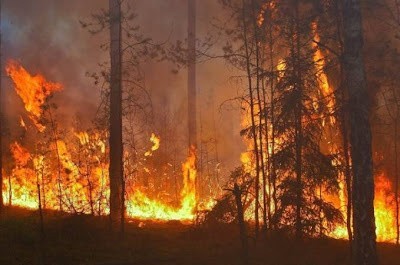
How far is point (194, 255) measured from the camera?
1164 centimetres

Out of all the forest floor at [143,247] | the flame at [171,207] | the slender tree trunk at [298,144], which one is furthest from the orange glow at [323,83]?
the flame at [171,207]

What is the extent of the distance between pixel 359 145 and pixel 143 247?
648 cm

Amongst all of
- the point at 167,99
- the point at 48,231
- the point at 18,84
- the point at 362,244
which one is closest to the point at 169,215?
the point at 48,231

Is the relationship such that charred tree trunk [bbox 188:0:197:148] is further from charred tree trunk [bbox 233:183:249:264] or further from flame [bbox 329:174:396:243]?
charred tree trunk [bbox 233:183:249:264]

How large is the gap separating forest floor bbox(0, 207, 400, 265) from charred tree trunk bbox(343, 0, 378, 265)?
98.1 inches

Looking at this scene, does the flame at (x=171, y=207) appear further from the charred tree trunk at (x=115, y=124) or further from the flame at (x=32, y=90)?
the flame at (x=32, y=90)

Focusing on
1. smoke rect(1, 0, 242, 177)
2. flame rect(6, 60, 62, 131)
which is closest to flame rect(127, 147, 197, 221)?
flame rect(6, 60, 62, 131)

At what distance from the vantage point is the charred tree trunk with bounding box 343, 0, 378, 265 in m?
9.28

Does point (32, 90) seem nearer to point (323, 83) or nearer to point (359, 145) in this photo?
point (323, 83)

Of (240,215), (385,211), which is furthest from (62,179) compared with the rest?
(385,211)

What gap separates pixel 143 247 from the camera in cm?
1213

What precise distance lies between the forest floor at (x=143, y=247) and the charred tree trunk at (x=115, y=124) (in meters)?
0.79

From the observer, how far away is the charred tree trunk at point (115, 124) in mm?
13883

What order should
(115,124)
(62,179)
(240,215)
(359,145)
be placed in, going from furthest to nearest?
(62,179) → (115,124) → (240,215) → (359,145)
